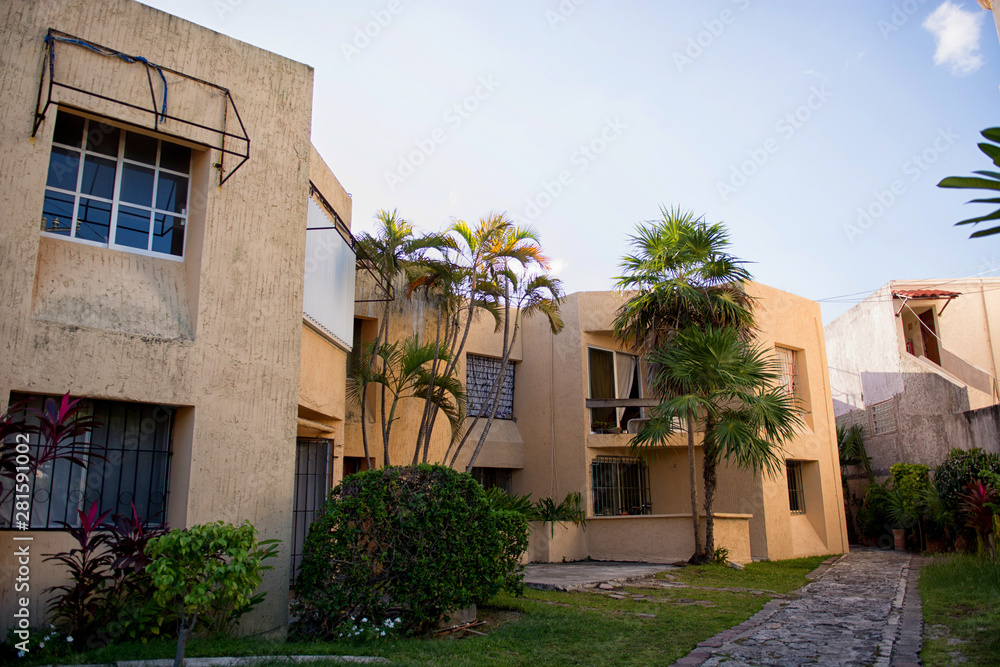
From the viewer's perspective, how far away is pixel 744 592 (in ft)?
34.3

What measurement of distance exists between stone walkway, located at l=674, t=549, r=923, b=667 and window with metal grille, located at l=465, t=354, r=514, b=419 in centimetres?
747

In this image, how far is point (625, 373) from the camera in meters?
17.4

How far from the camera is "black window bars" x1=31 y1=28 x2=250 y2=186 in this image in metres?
6.35

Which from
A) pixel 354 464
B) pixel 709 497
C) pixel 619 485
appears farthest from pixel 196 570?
pixel 619 485

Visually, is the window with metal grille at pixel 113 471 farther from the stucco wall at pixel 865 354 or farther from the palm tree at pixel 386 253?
the stucco wall at pixel 865 354

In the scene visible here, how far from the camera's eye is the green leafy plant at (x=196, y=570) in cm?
523

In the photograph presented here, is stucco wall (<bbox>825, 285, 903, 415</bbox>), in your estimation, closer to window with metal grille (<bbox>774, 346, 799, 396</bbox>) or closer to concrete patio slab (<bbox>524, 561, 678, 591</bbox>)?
window with metal grille (<bbox>774, 346, 799, 396</bbox>)

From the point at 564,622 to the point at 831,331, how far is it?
21.0 m

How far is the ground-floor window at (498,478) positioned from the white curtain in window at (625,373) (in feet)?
10.5

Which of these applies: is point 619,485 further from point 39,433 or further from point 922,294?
point 39,433

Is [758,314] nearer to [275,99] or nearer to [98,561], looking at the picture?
[275,99]

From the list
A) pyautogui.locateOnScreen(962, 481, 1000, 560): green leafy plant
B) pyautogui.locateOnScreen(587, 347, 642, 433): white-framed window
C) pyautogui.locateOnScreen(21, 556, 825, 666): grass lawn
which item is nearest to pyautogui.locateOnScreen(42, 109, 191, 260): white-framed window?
pyautogui.locateOnScreen(21, 556, 825, 666): grass lawn

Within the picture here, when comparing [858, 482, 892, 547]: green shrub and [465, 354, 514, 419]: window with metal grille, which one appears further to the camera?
[858, 482, 892, 547]: green shrub

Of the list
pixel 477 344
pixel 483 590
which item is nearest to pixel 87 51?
pixel 483 590
